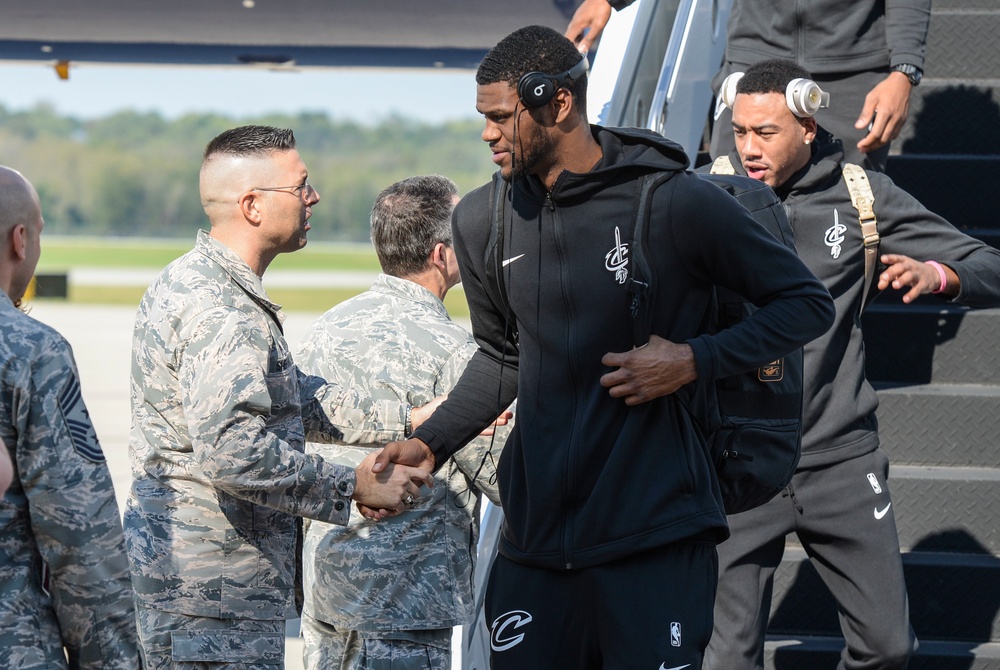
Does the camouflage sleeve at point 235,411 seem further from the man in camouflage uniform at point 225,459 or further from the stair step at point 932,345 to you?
the stair step at point 932,345

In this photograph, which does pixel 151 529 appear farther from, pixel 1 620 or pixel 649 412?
pixel 649 412

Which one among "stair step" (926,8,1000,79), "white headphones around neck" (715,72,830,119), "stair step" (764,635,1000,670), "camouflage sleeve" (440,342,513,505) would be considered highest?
"stair step" (926,8,1000,79)

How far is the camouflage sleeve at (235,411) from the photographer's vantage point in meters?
2.96

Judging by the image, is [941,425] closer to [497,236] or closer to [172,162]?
[497,236]

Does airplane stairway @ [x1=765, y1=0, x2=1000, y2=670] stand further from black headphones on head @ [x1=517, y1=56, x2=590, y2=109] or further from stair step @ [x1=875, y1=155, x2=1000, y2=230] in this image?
black headphones on head @ [x1=517, y1=56, x2=590, y2=109]

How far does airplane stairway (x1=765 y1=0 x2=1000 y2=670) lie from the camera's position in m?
4.50

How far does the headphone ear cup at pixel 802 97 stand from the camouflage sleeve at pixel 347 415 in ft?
5.41

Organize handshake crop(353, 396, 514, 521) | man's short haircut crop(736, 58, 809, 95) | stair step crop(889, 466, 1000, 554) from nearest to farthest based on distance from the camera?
handshake crop(353, 396, 514, 521) → man's short haircut crop(736, 58, 809, 95) → stair step crop(889, 466, 1000, 554)

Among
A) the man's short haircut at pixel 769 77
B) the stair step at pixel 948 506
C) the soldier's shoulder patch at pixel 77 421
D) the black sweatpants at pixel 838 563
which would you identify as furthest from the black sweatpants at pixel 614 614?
the stair step at pixel 948 506

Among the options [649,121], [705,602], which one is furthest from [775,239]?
[649,121]

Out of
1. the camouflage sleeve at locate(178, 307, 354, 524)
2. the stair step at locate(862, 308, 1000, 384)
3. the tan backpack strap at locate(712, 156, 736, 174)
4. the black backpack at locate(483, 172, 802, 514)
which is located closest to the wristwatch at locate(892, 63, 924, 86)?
the tan backpack strap at locate(712, 156, 736, 174)

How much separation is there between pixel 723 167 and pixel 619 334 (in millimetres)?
1605

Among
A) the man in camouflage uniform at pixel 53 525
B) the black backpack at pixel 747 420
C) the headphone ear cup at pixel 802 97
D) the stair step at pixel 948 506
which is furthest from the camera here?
the stair step at pixel 948 506

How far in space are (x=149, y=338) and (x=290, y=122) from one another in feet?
344
